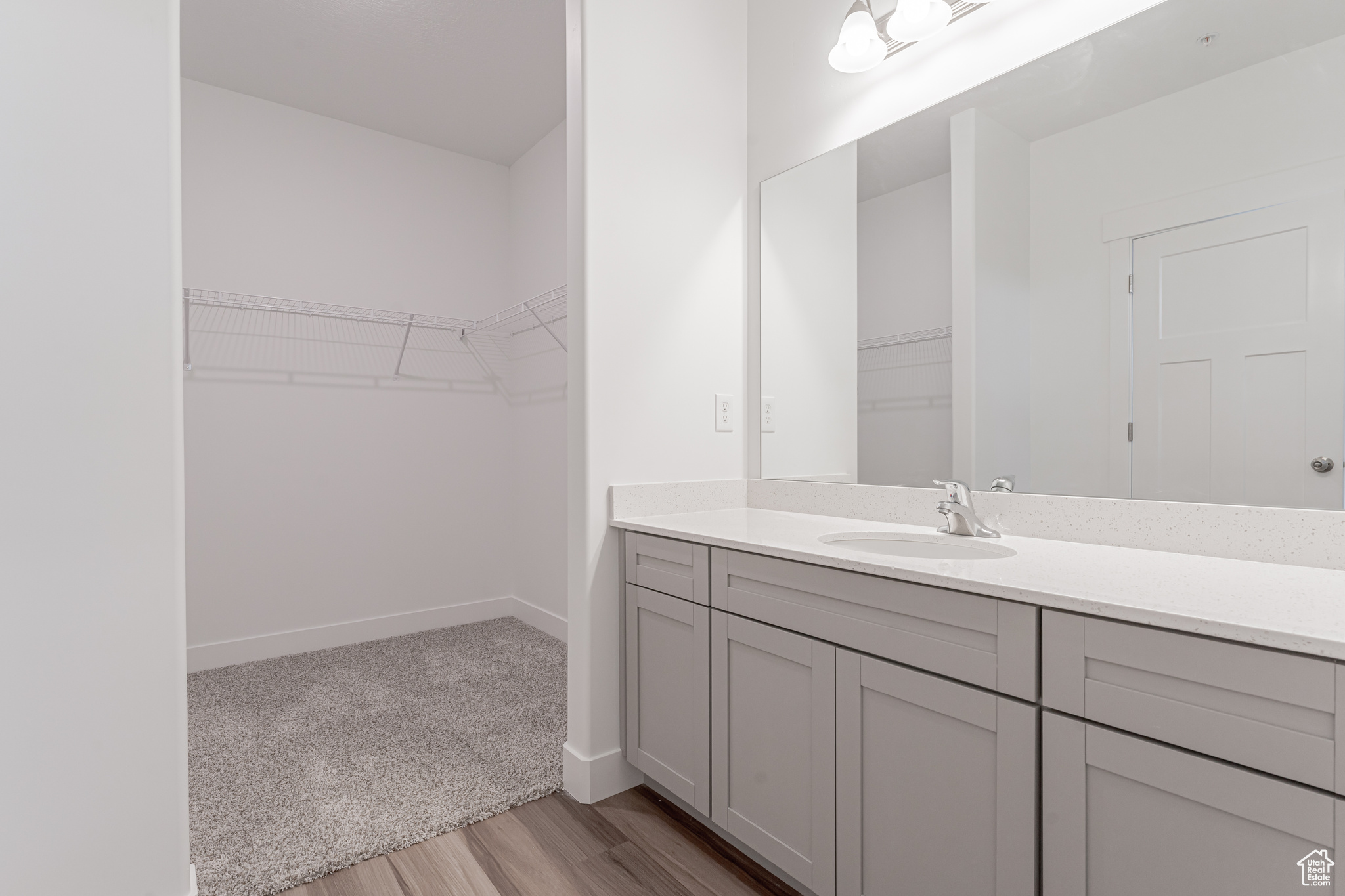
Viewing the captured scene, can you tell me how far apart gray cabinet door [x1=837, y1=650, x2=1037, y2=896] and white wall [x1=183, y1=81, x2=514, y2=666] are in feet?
9.13

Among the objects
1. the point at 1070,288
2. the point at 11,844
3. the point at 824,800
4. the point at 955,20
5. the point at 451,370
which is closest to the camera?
the point at 11,844

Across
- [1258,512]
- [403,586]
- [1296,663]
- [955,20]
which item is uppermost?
[955,20]

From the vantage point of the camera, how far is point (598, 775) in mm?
1840

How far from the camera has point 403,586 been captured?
11.2ft

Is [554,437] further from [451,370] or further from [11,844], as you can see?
[11,844]

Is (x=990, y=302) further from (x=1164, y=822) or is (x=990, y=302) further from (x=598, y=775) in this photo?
(x=598, y=775)

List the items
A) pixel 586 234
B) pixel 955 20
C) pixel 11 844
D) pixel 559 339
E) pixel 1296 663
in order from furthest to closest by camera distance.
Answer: pixel 559 339
pixel 586 234
pixel 955 20
pixel 11 844
pixel 1296 663

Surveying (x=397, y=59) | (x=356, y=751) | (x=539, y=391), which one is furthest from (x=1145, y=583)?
(x=397, y=59)

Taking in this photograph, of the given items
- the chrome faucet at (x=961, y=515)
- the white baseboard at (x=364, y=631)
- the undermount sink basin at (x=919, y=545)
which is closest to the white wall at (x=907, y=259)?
the chrome faucet at (x=961, y=515)

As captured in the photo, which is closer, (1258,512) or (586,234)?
(1258,512)

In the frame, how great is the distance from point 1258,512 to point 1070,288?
0.57 meters

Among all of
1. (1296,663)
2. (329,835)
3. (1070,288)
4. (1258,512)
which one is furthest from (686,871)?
(1070,288)

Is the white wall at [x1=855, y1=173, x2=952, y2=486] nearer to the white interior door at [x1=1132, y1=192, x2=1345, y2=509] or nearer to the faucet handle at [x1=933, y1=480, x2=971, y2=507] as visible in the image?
the faucet handle at [x1=933, y1=480, x2=971, y2=507]

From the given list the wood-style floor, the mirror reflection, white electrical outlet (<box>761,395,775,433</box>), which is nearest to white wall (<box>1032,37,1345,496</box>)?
the mirror reflection
